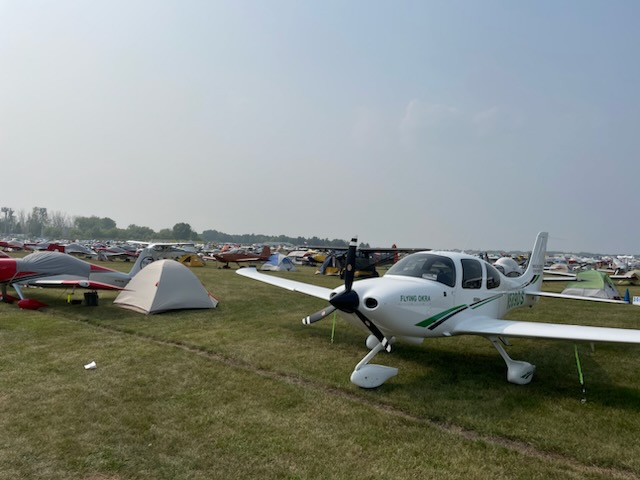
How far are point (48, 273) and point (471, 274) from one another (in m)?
12.9

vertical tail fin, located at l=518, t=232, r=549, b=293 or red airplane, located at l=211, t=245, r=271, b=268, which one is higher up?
vertical tail fin, located at l=518, t=232, r=549, b=293

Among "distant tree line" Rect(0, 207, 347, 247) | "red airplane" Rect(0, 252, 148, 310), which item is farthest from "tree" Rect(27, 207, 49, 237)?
"red airplane" Rect(0, 252, 148, 310)

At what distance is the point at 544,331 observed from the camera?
5824mm

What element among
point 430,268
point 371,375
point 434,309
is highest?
point 430,268

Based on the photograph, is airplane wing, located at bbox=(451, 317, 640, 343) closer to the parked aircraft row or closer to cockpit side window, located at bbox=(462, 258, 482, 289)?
the parked aircraft row

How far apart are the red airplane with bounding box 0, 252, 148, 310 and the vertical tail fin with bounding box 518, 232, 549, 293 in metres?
11.3

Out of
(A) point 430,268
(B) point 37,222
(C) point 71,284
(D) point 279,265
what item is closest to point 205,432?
(A) point 430,268

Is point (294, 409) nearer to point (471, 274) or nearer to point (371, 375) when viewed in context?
point (371, 375)

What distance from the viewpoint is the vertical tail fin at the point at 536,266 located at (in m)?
9.30

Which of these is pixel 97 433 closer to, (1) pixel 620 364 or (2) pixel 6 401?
(2) pixel 6 401

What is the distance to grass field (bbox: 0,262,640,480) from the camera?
375cm

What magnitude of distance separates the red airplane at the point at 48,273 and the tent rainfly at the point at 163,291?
96 cm

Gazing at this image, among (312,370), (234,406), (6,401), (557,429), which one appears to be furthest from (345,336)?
(6,401)

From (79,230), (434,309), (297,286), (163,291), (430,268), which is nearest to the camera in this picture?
(434,309)
